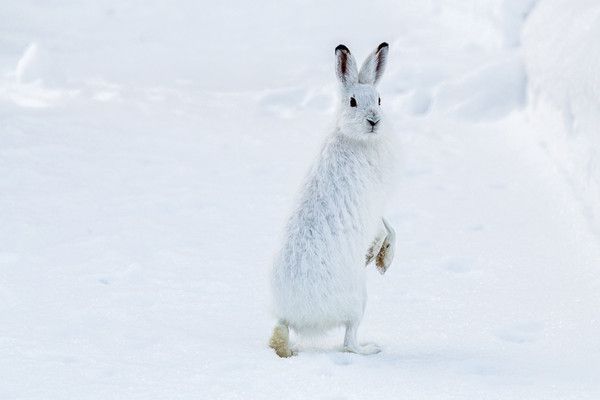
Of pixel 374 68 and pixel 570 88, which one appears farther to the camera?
pixel 570 88

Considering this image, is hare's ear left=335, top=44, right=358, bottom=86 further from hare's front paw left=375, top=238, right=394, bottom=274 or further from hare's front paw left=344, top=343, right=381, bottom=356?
hare's front paw left=344, top=343, right=381, bottom=356

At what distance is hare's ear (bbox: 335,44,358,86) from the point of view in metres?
4.91

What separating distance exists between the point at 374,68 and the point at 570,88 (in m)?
2.83

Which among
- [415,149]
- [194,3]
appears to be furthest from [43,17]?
A: [415,149]

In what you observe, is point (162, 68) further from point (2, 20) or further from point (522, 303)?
point (522, 303)

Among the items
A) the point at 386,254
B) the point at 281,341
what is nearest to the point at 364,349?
the point at 281,341

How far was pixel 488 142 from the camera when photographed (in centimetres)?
827

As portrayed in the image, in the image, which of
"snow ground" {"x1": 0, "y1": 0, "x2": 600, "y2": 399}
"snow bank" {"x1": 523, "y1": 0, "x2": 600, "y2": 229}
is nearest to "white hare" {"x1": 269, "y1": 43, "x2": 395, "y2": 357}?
"snow ground" {"x1": 0, "y1": 0, "x2": 600, "y2": 399}

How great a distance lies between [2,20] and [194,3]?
208 cm

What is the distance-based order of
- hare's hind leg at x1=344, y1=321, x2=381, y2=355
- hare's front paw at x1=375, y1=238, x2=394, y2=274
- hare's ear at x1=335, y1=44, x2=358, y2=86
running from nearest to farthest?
hare's hind leg at x1=344, y1=321, x2=381, y2=355, hare's ear at x1=335, y1=44, x2=358, y2=86, hare's front paw at x1=375, y1=238, x2=394, y2=274

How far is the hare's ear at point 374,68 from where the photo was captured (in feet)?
16.4

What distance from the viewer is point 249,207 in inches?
288

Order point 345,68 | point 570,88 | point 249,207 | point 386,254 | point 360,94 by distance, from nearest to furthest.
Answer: point 360,94 → point 345,68 → point 386,254 → point 249,207 → point 570,88

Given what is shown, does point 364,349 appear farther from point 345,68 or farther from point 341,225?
point 345,68
